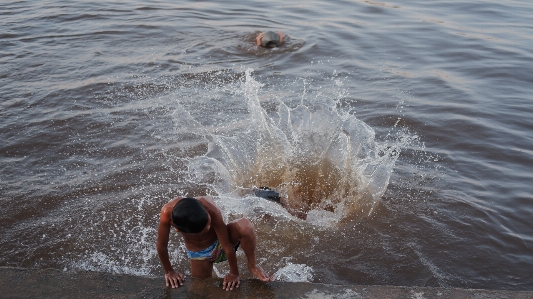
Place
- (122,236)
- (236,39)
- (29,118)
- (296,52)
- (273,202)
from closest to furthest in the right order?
(122,236)
(273,202)
(29,118)
(296,52)
(236,39)

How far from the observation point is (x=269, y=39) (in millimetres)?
10242

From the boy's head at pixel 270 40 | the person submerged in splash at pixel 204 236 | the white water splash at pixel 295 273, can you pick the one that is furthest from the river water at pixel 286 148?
the person submerged in splash at pixel 204 236

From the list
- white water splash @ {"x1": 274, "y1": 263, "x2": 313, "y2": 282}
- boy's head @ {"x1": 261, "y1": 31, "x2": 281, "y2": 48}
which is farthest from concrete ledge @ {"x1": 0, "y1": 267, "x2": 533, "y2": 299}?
boy's head @ {"x1": 261, "y1": 31, "x2": 281, "y2": 48}

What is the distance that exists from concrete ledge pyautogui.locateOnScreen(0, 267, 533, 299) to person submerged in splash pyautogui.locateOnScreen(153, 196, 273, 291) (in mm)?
88

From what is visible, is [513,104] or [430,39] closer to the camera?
[513,104]

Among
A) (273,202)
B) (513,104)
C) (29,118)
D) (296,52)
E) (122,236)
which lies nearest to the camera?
(122,236)

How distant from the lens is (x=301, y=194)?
5719 millimetres

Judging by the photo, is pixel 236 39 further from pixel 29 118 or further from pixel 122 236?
pixel 122 236

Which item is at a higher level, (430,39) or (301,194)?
(430,39)

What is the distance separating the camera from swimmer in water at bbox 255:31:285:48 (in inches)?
404

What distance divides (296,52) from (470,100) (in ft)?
11.7

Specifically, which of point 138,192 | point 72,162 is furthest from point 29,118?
point 138,192

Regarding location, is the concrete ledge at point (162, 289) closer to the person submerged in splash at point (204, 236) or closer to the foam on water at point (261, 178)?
the person submerged in splash at point (204, 236)

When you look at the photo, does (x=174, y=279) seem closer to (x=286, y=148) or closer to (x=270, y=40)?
(x=286, y=148)
